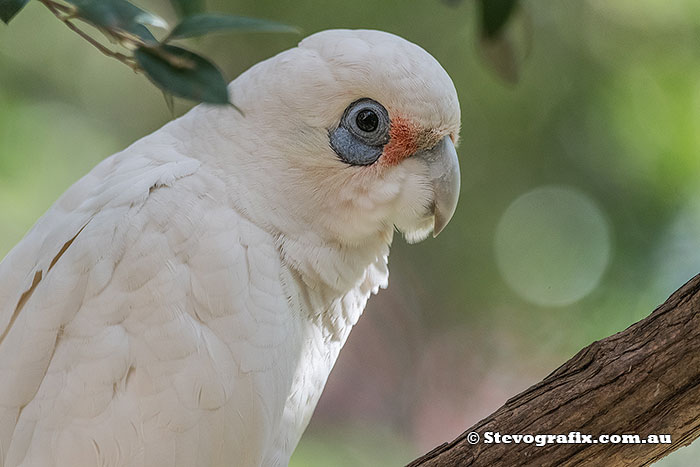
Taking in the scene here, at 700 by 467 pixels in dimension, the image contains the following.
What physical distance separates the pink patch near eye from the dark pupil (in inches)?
1.9

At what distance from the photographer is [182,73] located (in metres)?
0.92

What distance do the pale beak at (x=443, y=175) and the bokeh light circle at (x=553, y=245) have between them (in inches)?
116

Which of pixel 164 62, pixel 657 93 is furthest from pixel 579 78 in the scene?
pixel 164 62

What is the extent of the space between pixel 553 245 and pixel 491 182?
70 cm

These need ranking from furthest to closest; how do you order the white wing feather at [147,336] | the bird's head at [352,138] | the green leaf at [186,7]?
the bird's head at [352,138] < the white wing feather at [147,336] < the green leaf at [186,7]

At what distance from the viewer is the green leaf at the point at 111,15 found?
2.91 feet

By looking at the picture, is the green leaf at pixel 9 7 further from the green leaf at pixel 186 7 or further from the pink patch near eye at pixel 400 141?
the pink patch near eye at pixel 400 141

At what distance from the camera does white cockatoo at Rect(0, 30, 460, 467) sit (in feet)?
5.84

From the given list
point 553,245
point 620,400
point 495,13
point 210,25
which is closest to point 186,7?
point 210,25

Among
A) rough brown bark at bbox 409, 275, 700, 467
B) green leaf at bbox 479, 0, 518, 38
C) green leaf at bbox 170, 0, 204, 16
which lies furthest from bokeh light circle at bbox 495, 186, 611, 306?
green leaf at bbox 170, 0, 204, 16

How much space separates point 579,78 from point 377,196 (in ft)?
11.6

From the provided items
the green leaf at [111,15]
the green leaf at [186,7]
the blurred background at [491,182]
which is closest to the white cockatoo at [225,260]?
the green leaf at [186,7]

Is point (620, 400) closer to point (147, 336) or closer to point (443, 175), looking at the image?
point (443, 175)

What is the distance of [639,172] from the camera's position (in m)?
4.63
